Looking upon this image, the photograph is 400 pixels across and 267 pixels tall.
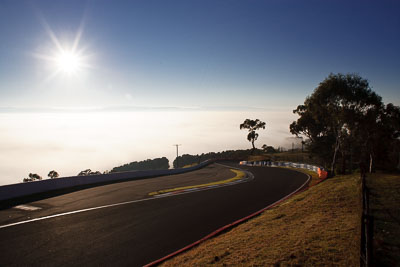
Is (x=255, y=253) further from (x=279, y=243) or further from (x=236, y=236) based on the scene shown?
(x=236, y=236)

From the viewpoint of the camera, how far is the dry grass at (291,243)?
18.6 ft

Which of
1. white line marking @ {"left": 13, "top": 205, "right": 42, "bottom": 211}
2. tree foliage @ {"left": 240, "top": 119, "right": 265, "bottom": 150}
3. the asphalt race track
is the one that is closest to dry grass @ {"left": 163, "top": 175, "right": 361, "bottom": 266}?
the asphalt race track

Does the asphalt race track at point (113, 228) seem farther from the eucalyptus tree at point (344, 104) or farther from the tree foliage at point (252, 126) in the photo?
the tree foliage at point (252, 126)

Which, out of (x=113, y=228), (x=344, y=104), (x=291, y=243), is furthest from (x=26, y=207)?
(x=344, y=104)

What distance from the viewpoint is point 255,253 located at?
6523mm

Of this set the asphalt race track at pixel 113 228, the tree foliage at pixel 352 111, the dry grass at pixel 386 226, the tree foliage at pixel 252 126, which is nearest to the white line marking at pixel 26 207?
the asphalt race track at pixel 113 228

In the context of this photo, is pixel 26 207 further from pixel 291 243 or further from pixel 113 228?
pixel 291 243

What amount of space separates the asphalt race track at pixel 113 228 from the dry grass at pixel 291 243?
1615 millimetres

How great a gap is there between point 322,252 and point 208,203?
33.4ft

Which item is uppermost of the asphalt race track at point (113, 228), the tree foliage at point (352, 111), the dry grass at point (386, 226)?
the tree foliage at point (352, 111)

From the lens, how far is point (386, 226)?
703cm

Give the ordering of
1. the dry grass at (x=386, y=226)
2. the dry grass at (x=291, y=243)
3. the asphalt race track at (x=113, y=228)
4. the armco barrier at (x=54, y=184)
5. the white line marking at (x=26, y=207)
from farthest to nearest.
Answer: the armco barrier at (x=54, y=184) → the white line marking at (x=26, y=207) → the asphalt race track at (x=113, y=228) → the dry grass at (x=291, y=243) → the dry grass at (x=386, y=226)

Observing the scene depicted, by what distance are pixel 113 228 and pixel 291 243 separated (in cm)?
774

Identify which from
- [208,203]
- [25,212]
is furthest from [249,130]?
[25,212]
